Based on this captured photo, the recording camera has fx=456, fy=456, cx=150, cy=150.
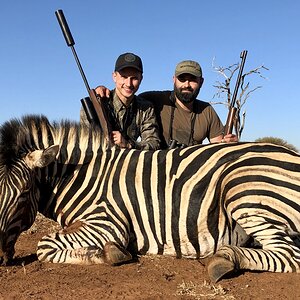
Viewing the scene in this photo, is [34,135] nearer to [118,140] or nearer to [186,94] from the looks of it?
[118,140]

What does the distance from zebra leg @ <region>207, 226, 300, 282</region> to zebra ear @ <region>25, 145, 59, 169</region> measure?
1375 millimetres

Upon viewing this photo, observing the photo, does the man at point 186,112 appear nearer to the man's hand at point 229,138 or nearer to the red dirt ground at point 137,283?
the man's hand at point 229,138

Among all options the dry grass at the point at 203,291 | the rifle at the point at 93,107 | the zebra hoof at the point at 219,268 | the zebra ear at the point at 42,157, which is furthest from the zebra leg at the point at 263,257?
the rifle at the point at 93,107

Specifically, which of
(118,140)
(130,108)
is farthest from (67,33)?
(118,140)

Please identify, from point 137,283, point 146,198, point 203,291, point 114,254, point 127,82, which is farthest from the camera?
point 127,82

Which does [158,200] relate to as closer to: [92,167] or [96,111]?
[92,167]

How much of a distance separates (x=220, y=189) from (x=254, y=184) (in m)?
0.26

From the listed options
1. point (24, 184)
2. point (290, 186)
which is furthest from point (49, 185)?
point (290, 186)

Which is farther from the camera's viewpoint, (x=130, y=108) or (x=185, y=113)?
(x=185, y=113)

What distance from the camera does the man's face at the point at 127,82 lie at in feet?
16.7

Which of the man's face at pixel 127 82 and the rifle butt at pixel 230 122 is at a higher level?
the man's face at pixel 127 82

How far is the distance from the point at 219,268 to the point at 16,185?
1.55 m

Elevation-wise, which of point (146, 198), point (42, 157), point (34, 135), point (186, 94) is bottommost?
point (146, 198)

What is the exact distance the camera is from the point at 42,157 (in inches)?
133
